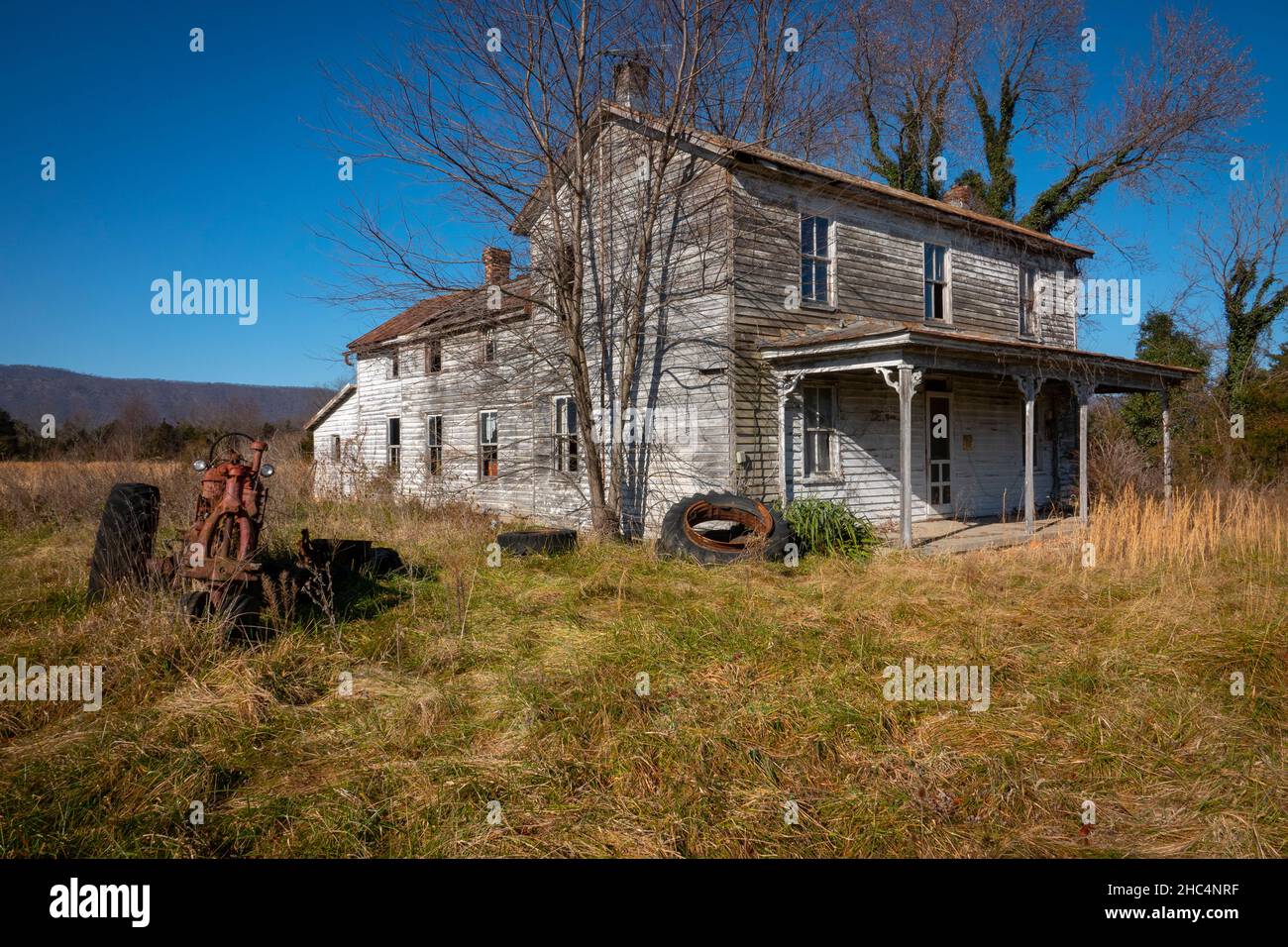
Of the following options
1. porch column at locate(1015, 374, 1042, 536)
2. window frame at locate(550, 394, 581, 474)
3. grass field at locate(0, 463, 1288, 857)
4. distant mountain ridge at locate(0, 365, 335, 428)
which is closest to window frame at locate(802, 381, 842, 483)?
porch column at locate(1015, 374, 1042, 536)

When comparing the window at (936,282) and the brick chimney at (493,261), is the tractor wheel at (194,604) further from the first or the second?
the window at (936,282)

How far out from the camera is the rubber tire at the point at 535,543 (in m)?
9.94

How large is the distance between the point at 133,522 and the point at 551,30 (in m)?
9.18

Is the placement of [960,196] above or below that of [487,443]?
above

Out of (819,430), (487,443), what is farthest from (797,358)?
(487,443)

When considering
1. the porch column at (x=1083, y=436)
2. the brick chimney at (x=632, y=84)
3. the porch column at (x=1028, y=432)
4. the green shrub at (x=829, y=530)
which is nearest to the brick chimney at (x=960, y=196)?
the porch column at (x=1083, y=436)

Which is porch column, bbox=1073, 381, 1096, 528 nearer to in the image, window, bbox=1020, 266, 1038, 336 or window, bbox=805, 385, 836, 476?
window, bbox=1020, 266, 1038, 336

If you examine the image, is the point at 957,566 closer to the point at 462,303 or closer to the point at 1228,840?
the point at 1228,840

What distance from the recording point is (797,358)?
11.7 metres

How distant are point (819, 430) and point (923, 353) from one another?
8.10 feet

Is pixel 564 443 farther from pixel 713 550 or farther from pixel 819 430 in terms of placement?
pixel 713 550

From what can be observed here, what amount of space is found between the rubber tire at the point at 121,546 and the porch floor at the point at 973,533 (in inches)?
349

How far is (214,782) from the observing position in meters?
3.83

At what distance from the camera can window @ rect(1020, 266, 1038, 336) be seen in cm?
1691
